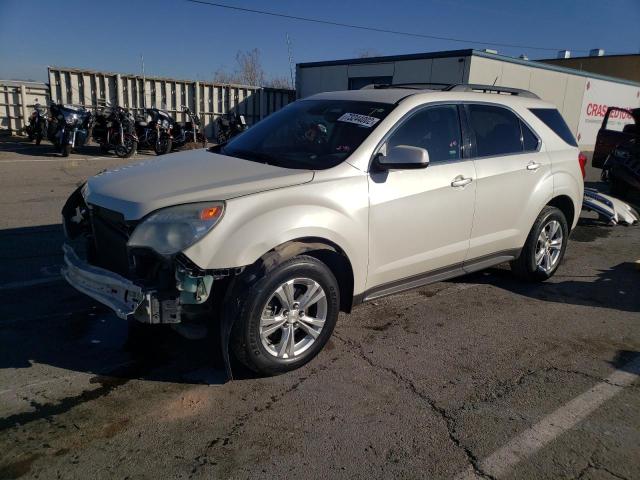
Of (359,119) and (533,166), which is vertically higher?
(359,119)

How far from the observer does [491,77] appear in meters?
17.7

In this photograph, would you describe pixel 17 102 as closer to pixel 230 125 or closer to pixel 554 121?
pixel 230 125

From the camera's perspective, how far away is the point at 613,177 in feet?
34.0

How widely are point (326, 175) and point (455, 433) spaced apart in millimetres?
1757

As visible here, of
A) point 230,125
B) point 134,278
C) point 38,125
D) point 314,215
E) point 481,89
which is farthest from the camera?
point 230,125

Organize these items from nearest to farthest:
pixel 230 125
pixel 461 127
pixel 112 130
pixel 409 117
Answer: pixel 409 117
pixel 461 127
pixel 112 130
pixel 230 125

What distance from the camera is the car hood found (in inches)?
116

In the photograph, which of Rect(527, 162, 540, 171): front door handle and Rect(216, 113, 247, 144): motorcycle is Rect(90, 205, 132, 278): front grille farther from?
Rect(216, 113, 247, 144): motorcycle

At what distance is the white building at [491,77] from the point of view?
56.7ft

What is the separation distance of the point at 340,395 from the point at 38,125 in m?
15.4

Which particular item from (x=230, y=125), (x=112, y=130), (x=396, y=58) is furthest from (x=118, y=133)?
(x=396, y=58)

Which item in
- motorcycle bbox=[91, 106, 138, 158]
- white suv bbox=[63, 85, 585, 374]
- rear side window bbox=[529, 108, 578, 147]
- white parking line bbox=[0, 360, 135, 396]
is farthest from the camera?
motorcycle bbox=[91, 106, 138, 158]

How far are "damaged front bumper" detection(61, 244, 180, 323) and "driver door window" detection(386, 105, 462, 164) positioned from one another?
195 centimetres

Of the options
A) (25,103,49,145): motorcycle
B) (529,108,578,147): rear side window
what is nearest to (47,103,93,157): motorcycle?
(25,103,49,145): motorcycle
